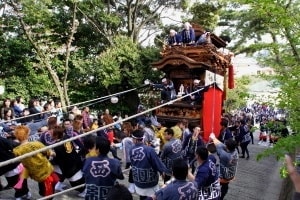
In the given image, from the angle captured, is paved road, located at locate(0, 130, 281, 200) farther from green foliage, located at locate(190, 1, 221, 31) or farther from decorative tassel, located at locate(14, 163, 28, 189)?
green foliage, located at locate(190, 1, 221, 31)

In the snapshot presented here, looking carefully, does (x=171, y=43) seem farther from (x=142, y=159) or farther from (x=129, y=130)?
(x=142, y=159)

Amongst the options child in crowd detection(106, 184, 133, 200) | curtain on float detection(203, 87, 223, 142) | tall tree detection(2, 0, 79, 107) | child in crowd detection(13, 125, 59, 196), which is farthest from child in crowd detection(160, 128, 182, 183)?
tall tree detection(2, 0, 79, 107)

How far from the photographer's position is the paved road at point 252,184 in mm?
7379

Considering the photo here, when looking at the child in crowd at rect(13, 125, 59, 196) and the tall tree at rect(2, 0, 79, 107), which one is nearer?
the child in crowd at rect(13, 125, 59, 196)

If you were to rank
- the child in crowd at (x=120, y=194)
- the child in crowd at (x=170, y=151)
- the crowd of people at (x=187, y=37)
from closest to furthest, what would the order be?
the child in crowd at (x=120, y=194), the child in crowd at (x=170, y=151), the crowd of people at (x=187, y=37)

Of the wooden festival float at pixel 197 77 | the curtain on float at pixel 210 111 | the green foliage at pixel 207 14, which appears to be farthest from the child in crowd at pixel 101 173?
the green foliage at pixel 207 14

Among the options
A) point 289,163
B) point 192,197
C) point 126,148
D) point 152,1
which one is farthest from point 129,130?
point 152,1

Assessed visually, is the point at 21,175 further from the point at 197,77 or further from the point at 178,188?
the point at 197,77

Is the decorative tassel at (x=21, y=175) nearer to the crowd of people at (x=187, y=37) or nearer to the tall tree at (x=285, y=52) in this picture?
the tall tree at (x=285, y=52)

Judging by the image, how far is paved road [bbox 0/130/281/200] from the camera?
24.2ft

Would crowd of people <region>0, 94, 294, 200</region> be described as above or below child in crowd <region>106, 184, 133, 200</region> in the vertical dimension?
below

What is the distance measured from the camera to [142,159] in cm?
566

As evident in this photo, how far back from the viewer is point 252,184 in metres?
10.2

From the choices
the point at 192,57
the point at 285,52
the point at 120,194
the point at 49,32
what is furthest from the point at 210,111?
the point at 49,32
